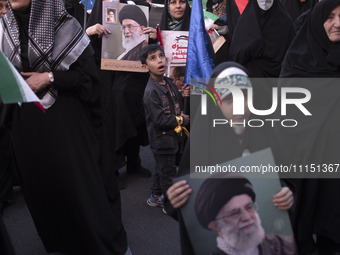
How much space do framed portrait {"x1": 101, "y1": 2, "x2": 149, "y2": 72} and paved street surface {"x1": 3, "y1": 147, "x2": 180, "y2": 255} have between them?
133cm

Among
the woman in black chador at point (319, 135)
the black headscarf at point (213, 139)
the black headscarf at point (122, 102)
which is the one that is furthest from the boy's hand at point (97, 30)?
the black headscarf at point (213, 139)

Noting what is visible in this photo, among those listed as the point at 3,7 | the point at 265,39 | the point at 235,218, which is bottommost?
the point at 235,218

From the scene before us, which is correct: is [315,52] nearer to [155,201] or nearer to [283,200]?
[283,200]

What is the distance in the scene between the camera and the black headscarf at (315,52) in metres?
2.25

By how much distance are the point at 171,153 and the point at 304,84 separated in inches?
52.1

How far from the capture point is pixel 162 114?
313cm

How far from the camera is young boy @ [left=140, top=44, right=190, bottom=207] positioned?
10.3ft

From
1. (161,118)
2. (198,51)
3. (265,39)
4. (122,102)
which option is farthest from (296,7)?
(161,118)

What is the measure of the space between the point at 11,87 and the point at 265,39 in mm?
2493

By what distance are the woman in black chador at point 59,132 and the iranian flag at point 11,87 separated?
0.62 meters

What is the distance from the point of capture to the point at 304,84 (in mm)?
2354

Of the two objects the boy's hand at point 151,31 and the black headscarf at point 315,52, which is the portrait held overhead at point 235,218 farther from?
the boy's hand at point 151,31

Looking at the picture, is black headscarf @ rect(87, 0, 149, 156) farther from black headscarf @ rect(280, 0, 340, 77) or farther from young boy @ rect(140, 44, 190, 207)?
black headscarf @ rect(280, 0, 340, 77)

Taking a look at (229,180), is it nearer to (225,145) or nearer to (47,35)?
(225,145)
